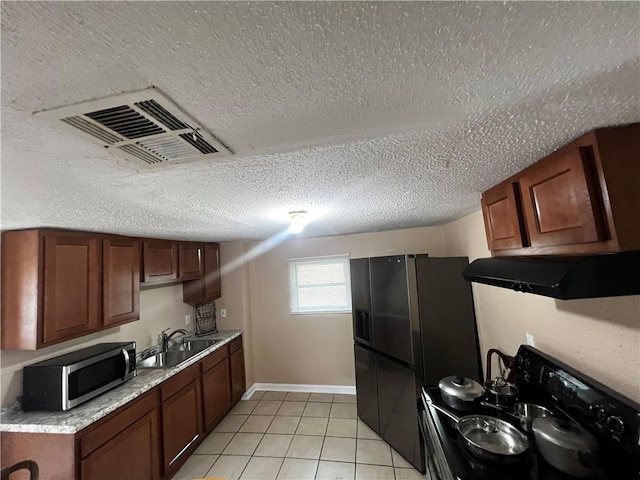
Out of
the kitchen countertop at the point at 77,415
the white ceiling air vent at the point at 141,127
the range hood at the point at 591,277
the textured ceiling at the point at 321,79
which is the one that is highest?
the white ceiling air vent at the point at 141,127

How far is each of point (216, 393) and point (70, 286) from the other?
1.88 metres

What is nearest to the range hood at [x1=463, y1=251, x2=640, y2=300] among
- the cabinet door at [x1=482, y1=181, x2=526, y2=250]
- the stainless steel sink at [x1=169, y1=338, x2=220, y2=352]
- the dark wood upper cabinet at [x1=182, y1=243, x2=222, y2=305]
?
the cabinet door at [x1=482, y1=181, x2=526, y2=250]

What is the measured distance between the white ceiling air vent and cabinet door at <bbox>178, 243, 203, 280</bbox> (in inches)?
104

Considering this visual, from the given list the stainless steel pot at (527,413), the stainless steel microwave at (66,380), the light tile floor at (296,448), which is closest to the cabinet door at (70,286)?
the stainless steel microwave at (66,380)

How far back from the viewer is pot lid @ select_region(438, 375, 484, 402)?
1.67 m

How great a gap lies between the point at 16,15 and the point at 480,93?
802mm

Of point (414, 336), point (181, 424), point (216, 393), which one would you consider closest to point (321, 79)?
point (414, 336)

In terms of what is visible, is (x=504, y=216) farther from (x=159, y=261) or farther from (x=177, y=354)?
(x=177, y=354)

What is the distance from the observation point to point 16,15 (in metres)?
0.38

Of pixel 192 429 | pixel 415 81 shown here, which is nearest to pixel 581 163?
pixel 415 81

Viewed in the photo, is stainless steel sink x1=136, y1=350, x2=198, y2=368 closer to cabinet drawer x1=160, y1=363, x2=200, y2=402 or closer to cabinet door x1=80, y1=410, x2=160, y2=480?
cabinet drawer x1=160, y1=363, x2=200, y2=402

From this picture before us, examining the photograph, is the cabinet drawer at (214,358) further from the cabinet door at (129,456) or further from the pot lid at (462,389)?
the pot lid at (462,389)

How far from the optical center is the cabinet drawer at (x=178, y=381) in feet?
7.88

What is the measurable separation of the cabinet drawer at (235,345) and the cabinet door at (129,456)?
1.28 m
